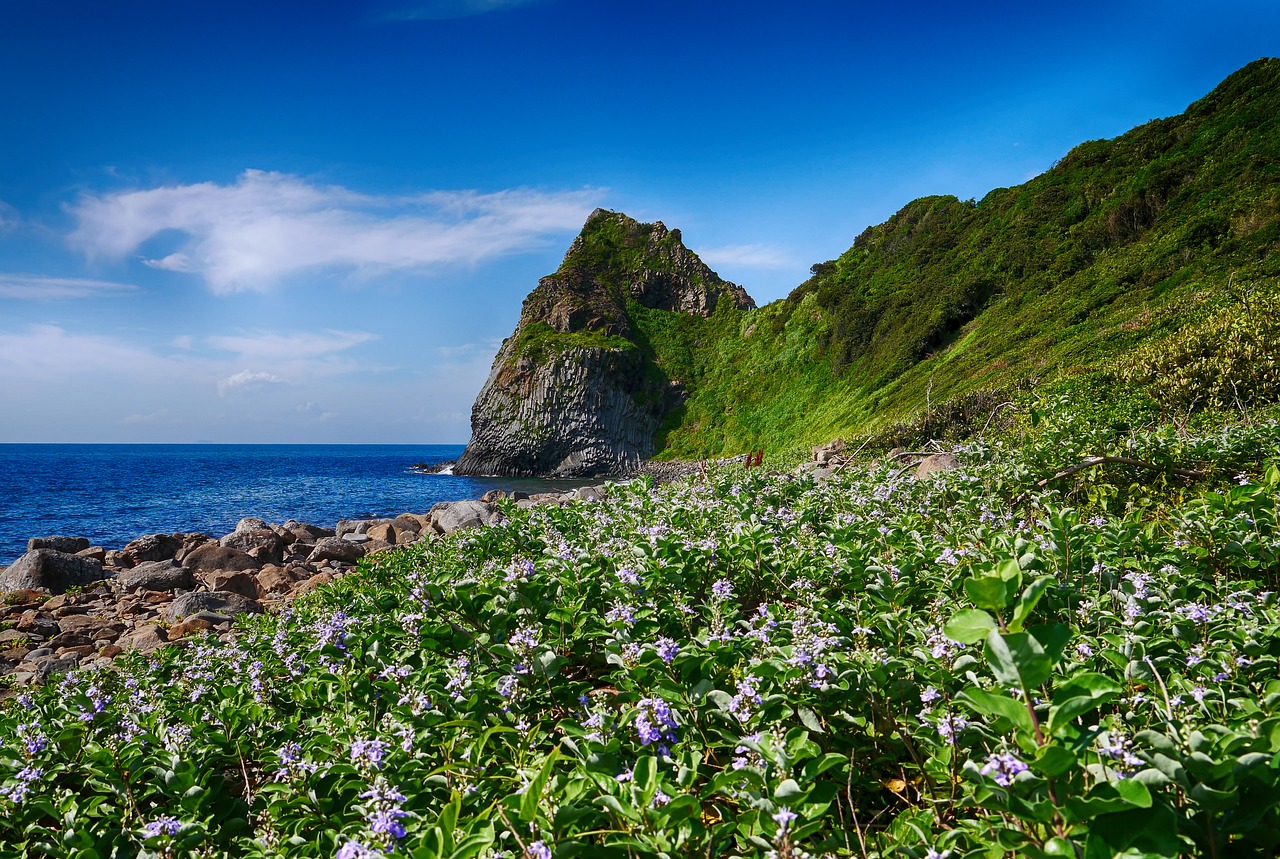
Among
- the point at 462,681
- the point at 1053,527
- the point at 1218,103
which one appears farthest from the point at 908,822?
the point at 1218,103

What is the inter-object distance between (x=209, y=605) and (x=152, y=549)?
41.1 feet

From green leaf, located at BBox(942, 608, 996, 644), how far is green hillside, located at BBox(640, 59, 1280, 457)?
11.3 m

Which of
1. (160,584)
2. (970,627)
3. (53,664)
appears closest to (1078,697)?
(970,627)

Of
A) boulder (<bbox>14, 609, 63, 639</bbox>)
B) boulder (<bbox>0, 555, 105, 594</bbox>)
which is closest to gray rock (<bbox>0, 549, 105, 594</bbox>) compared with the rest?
boulder (<bbox>0, 555, 105, 594</bbox>)

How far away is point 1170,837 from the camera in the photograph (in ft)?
4.21

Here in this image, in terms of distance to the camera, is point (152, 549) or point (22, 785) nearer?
point (22, 785)

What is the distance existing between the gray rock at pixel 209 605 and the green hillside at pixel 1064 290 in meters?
16.5

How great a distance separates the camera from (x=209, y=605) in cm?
1406

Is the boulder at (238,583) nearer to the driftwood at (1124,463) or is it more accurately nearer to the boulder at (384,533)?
the boulder at (384,533)

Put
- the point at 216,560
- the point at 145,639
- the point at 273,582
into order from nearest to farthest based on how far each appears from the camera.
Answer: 1. the point at 145,639
2. the point at 273,582
3. the point at 216,560

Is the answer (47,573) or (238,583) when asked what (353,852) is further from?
(47,573)

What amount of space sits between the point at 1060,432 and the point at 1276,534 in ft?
12.0

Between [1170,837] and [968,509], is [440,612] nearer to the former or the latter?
[1170,837]

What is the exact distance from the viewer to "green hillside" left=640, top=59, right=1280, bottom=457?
1541 cm
